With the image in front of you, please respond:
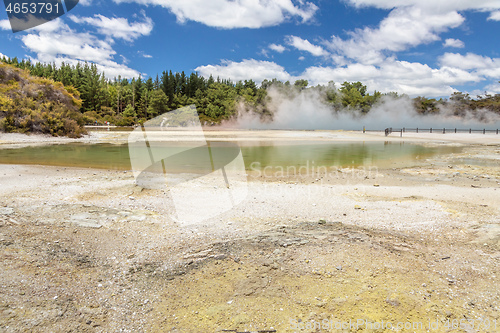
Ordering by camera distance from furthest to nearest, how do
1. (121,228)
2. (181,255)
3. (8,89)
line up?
(8,89), (121,228), (181,255)

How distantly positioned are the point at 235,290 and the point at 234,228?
7.15ft

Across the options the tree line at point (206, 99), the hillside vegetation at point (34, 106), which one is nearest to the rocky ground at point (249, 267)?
the hillside vegetation at point (34, 106)

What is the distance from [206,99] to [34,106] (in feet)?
156

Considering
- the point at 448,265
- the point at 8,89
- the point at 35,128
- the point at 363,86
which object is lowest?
the point at 448,265

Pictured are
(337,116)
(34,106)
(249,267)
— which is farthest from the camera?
(337,116)

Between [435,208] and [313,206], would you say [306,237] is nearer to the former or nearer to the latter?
[313,206]

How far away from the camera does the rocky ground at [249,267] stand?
3127mm

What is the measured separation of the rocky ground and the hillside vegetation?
96.8ft

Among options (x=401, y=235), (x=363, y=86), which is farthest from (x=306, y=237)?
(x=363, y=86)

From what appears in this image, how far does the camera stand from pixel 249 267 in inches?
163

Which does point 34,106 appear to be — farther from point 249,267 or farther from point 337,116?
point 337,116

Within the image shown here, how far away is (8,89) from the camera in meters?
30.8

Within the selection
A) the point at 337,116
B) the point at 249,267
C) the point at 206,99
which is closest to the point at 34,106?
the point at 249,267

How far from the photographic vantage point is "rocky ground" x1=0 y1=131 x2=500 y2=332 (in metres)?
3.13
